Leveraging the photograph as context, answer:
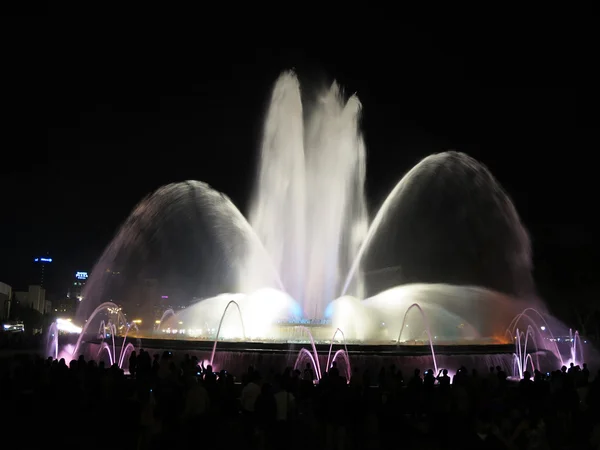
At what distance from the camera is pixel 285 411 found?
9211mm

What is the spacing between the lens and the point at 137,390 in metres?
11.7

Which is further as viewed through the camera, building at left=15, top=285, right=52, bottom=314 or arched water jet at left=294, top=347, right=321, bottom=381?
building at left=15, top=285, right=52, bottom=314

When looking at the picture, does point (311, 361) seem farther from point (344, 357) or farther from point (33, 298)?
point (33, 298)

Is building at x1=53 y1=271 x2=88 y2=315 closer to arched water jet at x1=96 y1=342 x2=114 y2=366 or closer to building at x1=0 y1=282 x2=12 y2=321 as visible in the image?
building at x1=0 y1=282 x2=12 y2=321

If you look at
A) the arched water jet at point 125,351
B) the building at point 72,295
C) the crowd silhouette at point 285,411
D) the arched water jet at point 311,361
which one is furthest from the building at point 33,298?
the crowd silhouette at point 285,411

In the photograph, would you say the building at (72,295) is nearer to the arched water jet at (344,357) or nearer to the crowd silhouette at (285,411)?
the arched water jet at (344,357)

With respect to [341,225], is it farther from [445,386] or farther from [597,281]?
[597,281]

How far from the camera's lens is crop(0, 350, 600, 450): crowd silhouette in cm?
863

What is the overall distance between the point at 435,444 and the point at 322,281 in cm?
2112

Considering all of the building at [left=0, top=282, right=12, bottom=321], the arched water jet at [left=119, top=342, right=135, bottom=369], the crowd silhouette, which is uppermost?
the building at [left=0, top=282, right=12, bottom=321]

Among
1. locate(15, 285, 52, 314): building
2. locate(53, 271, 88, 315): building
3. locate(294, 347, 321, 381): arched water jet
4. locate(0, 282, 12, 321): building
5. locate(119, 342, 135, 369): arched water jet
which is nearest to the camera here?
locate(294, 347, 321, 381): arched water jet

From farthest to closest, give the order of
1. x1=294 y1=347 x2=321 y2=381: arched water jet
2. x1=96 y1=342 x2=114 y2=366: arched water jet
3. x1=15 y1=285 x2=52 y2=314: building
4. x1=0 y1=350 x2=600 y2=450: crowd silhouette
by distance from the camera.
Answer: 1. x1=15 y1=285 x2=52 y2=314: building
2. x1=96 y1=342 x2=114 y2=366: arched water jet
3. x1=294 y1=347 x2=321 y2=381: arched water jet
4. x1=0 y1=350 x2=600 y2=450: crowd silhouette

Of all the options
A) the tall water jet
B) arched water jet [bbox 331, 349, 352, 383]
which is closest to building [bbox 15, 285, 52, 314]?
the tall water jet

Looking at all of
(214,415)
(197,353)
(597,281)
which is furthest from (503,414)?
(597,281)
